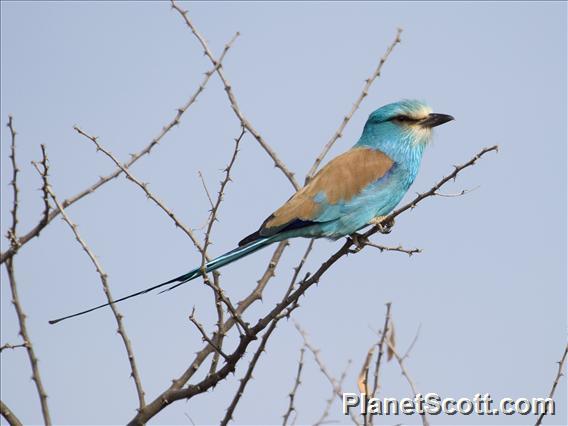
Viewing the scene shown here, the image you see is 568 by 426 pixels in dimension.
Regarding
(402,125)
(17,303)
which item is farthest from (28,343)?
(402,125)

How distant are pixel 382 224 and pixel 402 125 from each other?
1.00 metres

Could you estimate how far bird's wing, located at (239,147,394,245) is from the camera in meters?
4.64

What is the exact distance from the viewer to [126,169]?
4.10 metres

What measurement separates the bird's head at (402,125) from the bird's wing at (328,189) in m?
0.15

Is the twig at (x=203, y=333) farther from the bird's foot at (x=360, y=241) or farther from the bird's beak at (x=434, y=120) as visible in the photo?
the bird's beak at (x=434, y=120)

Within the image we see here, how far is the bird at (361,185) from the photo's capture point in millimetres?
4637

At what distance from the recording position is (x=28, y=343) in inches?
147

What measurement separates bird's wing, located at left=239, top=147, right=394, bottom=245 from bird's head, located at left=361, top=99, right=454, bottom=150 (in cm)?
15

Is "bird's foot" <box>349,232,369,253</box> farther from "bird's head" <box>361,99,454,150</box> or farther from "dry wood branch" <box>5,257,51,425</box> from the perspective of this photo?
"dry wood branch" <box>5,257,51,425</box>

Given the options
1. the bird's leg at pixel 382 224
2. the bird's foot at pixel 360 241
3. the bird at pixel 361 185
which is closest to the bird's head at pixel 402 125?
the bird at pixel 361 185

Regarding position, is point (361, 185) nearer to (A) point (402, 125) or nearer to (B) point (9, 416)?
(A) point (402, 125)

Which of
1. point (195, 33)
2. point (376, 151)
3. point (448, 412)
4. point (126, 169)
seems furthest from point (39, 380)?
point (376, 151)

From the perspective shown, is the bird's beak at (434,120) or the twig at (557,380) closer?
the twig at (557,380)

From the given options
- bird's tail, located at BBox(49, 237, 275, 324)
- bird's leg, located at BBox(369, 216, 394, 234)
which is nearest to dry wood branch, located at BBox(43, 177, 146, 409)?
bird's tail, located at BBox(49, 237, 275, 324)
